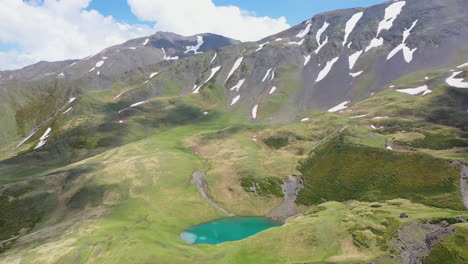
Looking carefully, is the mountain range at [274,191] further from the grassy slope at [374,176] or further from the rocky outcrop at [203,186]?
the rocky outcrop at [203,186]

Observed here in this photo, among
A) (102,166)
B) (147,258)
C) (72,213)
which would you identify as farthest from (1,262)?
(102,166)

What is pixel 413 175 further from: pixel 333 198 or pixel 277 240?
pixel 277 240

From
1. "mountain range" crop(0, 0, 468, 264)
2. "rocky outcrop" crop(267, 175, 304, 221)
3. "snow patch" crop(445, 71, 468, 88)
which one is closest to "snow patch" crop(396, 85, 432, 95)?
"mountain range" crop(0, 0, 468, 264)

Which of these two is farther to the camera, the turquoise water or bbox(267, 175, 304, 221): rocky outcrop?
bbox(267, 175, 304, 221): rocky outcrop

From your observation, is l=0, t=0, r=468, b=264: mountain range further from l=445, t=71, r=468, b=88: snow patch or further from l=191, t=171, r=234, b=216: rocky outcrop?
l=445, t=71, r=468, b=88: snow patch

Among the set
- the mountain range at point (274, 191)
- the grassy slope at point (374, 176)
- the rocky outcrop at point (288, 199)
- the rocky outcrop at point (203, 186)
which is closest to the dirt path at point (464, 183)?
the mountain range at point (274, 191)
